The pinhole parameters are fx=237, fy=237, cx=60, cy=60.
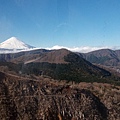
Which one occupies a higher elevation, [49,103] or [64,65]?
[64,65]

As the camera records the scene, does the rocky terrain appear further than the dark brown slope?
No

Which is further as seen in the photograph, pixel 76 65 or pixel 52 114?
pixel 76 65

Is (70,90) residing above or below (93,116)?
above

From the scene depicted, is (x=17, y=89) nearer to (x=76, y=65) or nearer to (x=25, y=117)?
(x=25, y=117)

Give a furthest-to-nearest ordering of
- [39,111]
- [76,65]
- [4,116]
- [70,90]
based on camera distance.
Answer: [76,65]
[70,90]
[39,111]
[4,116]

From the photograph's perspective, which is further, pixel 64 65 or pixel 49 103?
pixel 64 65

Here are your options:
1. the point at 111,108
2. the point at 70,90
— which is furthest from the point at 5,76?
the point at 111,108

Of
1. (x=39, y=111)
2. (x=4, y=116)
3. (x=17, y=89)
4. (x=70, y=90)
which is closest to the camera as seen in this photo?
(x=4, y=116)

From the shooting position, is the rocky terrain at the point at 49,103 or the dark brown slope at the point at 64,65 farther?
the dark brown slope at the point at 64,65
